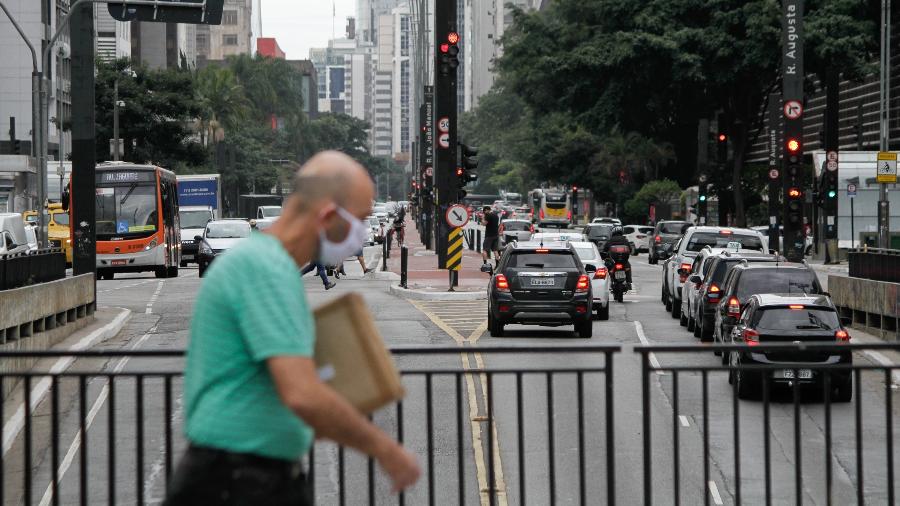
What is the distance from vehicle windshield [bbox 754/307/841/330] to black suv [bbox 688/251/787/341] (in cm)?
518

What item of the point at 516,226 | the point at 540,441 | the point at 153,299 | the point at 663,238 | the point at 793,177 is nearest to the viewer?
the point at 540,441

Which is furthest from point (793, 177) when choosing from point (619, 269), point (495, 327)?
point (495, 327)

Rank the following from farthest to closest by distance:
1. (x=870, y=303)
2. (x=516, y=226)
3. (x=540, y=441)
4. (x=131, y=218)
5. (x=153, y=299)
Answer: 1. (x=516, y=226)
2. (x=131, y=218)
3. (x=153, y=299)
4. (x=870, y=303)
5. (x=540, y=441)

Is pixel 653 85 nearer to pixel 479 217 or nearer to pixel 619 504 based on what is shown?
pixel 479 217

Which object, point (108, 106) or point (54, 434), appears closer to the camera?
point (54, 434)

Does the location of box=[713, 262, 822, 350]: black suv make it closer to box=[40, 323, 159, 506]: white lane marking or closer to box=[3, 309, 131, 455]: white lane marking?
box=[40, 323, 159, 506]: white lane marking

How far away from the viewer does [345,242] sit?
4656 millimetres

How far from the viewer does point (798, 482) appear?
7.57 m

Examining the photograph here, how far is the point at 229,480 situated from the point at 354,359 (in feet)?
1.71

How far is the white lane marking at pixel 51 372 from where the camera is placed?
14398 millimetres

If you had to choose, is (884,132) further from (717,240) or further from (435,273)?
(717,240)

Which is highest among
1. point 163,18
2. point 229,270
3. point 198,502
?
point 163,18

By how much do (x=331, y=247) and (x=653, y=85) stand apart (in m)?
61.6

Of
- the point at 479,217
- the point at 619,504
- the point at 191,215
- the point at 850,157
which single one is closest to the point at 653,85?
the point at 850,157
